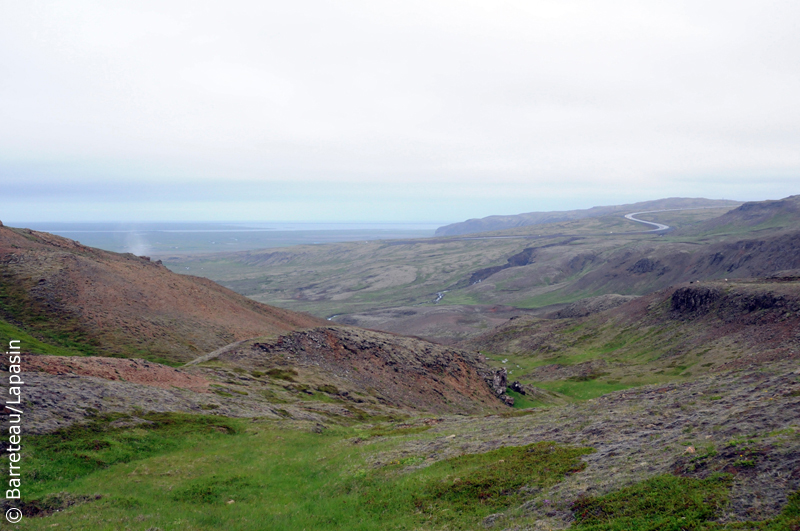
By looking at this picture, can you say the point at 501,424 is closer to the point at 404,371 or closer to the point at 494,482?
the point at 494,482

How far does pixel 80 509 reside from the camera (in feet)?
54.8

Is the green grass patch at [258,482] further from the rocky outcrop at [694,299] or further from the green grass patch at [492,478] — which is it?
the rocky outcrop at [694,299]

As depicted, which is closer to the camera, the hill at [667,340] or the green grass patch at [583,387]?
the hill at [667,340]

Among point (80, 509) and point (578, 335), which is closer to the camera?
point (80, 509)

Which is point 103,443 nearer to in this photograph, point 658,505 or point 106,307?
point 658,505

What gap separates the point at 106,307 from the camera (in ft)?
213

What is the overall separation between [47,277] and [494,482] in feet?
243

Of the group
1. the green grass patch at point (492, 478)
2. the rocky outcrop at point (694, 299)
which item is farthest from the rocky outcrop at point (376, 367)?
the rocky outcrop at point (694, 299)

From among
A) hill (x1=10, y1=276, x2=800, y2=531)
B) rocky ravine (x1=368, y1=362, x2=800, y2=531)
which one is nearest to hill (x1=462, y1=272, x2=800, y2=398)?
rocky ravine (x1=368, y1=362, x2=800, y2=531)

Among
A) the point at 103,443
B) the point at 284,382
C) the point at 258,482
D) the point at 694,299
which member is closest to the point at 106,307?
the point at 284,382

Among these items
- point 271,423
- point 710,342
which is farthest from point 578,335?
point 271,423

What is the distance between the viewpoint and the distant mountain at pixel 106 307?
187ft

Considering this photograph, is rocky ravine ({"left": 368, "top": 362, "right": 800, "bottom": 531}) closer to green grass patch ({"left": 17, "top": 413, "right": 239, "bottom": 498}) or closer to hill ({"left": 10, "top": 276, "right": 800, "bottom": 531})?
hill ({"left": 10, "top": 276, "right": 800, "bottom": 531})

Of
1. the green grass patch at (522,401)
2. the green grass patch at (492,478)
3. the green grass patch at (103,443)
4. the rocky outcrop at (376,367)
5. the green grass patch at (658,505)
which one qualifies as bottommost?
the green grass patch at (522,401)
